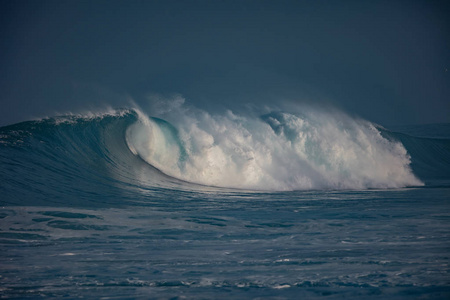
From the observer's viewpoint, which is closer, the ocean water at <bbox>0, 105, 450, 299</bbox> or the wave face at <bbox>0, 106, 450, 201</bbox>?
the ocean water at <bbox>0, 105, 450, 299</bbox>

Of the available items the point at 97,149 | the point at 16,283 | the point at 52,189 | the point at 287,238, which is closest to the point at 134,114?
the point at 97,149

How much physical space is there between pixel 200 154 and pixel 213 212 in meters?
5.80

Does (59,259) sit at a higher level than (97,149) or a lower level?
lower

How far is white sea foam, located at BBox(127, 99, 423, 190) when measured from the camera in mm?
12227

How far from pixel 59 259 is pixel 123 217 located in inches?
95.8

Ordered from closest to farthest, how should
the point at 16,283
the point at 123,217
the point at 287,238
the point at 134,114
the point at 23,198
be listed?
the point at 16,283 → the point at 287,238 → the point at 123,217 → the point at 23,198 → the point at 134,114

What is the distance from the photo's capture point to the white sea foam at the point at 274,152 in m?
12.2

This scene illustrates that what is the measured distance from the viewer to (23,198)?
7.46 metres

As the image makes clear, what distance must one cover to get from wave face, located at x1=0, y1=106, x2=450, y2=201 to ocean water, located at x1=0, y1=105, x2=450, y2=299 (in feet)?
0.16

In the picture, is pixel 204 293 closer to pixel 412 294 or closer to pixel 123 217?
pixel 412 294

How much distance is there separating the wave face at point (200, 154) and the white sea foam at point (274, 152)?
0.03 meters

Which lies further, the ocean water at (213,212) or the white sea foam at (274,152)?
the white sea foam at (274,152)

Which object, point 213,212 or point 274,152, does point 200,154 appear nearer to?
point 274,152

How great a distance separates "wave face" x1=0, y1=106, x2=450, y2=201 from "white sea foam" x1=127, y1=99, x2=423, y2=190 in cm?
3
